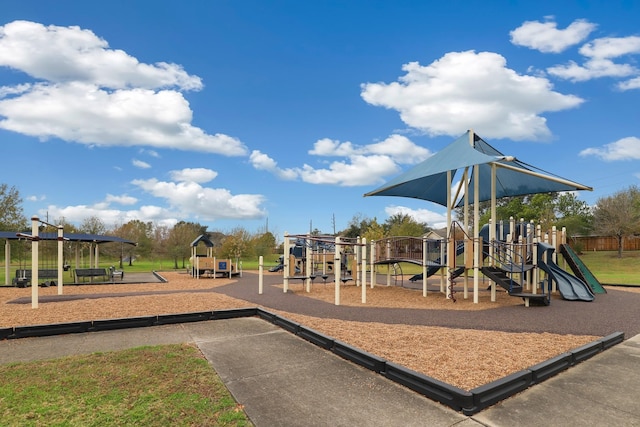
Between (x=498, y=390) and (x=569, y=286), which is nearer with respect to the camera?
(x=498, y=390)

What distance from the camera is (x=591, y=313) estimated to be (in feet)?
30.9

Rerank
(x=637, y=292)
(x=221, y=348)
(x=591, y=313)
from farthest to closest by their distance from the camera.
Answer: (x=637, y=292) → (x=591, y=313) → (x=221, y=348)

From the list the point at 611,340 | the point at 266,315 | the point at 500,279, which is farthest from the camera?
the point at 500,279

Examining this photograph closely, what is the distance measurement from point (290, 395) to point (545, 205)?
47.4 meters

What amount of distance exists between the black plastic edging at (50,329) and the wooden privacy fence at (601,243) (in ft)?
161

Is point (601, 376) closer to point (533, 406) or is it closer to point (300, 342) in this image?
point (533, 406)

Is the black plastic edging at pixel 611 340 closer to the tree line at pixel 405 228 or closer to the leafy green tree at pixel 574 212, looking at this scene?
the tree line at pixel 405 228

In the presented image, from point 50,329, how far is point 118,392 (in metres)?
3.98

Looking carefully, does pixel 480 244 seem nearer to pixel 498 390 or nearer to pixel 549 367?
pixel 549 367

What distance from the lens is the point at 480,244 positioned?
1180cm

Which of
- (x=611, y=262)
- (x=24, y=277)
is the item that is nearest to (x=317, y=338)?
(x=24, y=277)

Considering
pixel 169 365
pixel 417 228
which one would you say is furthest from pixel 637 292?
pixel 417 228

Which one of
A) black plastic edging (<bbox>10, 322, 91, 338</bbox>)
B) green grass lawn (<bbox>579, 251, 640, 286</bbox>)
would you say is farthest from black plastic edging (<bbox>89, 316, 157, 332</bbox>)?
green grass lawn (<bbox>579, 251, 640, 286</bbox>)

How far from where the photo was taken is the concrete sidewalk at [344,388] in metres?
3.45
